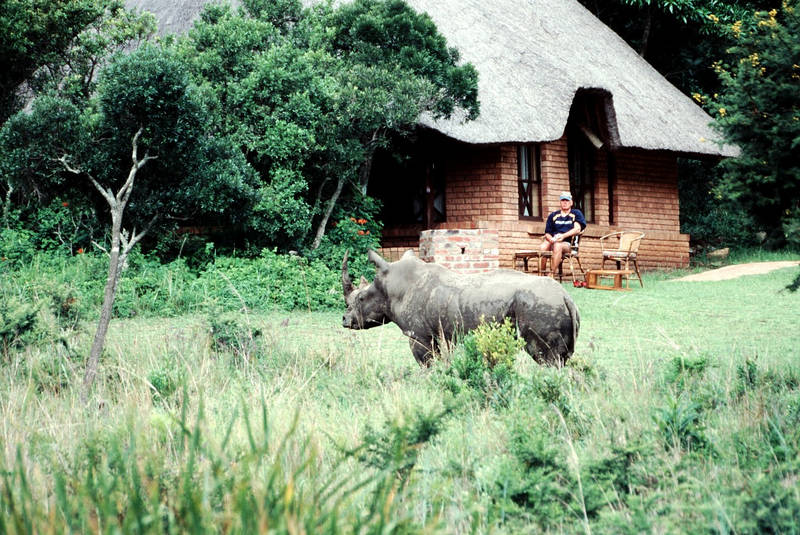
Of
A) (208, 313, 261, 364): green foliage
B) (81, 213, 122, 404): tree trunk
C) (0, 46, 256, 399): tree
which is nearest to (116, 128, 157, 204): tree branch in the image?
(0, 46, 256, 399): tree

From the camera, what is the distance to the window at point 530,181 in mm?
19312

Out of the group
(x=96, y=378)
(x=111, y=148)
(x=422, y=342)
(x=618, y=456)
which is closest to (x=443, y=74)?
(x=111, y=148)

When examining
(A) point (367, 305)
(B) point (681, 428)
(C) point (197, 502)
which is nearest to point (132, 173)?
(A) point (367, 305)

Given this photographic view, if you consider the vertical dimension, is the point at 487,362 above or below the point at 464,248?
below

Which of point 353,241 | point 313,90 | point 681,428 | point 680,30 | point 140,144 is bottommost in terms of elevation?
point 681,428

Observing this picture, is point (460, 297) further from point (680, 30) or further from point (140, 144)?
point (680, 30)

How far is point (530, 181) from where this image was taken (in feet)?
63.3

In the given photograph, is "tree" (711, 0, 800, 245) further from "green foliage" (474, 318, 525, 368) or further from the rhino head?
the rhino head

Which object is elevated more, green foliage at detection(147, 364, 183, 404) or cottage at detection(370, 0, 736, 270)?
cottage at detection(370, 0, 736, 270)

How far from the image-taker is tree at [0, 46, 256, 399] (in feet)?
33.2

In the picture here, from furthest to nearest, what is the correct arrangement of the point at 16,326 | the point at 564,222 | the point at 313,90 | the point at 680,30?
the point at 680,30 < the point at 564,222 < the point at 313,90 < the point at 16,326

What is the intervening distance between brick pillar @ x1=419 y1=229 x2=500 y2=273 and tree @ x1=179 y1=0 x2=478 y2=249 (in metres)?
1.77

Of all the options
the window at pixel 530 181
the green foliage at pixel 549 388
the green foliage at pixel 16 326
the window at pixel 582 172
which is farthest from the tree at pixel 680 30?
the green foliage at pixel 549 388

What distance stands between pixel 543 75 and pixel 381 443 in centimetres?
1509
